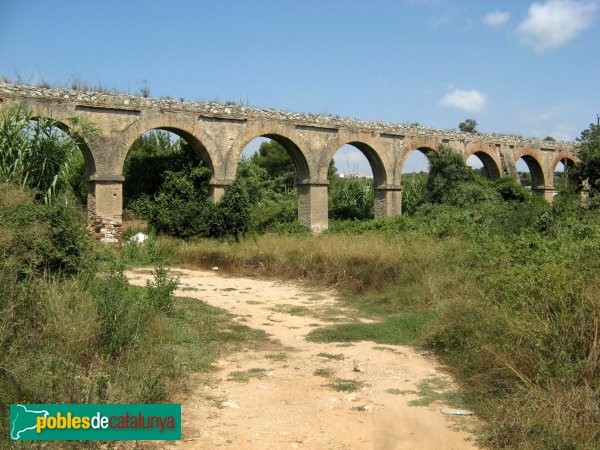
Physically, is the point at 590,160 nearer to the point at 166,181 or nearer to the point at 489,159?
the point at 489,159

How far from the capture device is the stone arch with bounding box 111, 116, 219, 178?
49.0 feet

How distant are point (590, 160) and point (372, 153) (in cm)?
731

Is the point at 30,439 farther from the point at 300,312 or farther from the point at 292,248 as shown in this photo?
the point at 292,248

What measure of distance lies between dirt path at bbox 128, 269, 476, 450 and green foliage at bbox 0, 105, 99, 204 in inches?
159

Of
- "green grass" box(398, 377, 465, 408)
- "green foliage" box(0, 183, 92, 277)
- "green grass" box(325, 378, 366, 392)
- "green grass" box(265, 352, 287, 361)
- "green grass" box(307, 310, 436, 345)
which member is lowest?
"green grass" box(398, 377, 465, 408)

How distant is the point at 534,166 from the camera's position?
85.5 feet

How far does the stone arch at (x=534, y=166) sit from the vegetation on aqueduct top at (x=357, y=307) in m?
14.1

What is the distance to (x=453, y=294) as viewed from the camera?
6.75 m

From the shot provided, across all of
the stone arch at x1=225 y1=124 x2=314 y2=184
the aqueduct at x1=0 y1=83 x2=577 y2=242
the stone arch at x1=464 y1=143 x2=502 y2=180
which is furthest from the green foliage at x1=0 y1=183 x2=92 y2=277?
the stone arch at x1=464 y1=143 x2=502 y2=180

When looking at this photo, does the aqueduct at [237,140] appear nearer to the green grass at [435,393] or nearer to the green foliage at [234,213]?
the green foliage at [234,213]

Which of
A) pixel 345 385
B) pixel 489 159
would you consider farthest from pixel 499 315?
pixel 489 159

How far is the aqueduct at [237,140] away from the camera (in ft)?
47.5

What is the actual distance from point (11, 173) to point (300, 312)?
15.1 ft

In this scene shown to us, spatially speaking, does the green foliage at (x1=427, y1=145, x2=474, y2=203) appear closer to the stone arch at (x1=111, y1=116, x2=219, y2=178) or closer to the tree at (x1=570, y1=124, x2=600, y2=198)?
the tree at (x1=570, y1=124, x2=600, y2=198)
